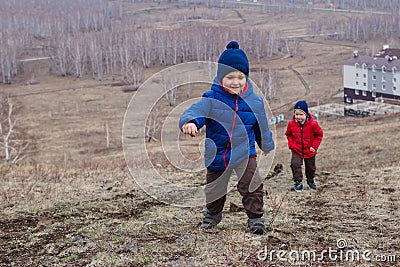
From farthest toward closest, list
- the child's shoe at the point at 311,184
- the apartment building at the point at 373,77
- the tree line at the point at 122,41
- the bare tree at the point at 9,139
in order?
the tree line at the point at 122,41 < the apartment building at the point at 373,77 < the bare tree at the point at 9,139 < the child's shoe at the point at 311,184

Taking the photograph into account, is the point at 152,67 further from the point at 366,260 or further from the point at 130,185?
the point at 366,260

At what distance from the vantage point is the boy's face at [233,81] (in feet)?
17.5

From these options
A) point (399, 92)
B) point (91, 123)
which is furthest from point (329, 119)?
point (91, 123)

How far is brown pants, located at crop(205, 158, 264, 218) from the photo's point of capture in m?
5.47

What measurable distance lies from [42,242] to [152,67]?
258 ft

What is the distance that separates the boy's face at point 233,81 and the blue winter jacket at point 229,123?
8 centimetres

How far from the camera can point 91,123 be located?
162ft

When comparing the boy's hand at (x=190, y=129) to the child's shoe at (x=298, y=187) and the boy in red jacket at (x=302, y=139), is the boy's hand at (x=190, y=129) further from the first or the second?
the child's shoe at (x=298, y=187)

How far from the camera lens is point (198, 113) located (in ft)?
16.7

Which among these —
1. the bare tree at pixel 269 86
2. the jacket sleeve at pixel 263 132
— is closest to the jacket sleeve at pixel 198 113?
the jacket sleeve at pixel 263 132

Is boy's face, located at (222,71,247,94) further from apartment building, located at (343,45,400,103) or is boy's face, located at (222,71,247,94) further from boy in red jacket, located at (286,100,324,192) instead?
apartment building, located at (343,45,400,103)

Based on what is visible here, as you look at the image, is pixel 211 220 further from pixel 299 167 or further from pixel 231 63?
pixel 299 167

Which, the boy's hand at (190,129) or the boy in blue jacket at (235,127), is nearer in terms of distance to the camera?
the boy's hand at (190,129)

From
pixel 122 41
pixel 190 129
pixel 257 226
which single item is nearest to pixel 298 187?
pixel 257 226
